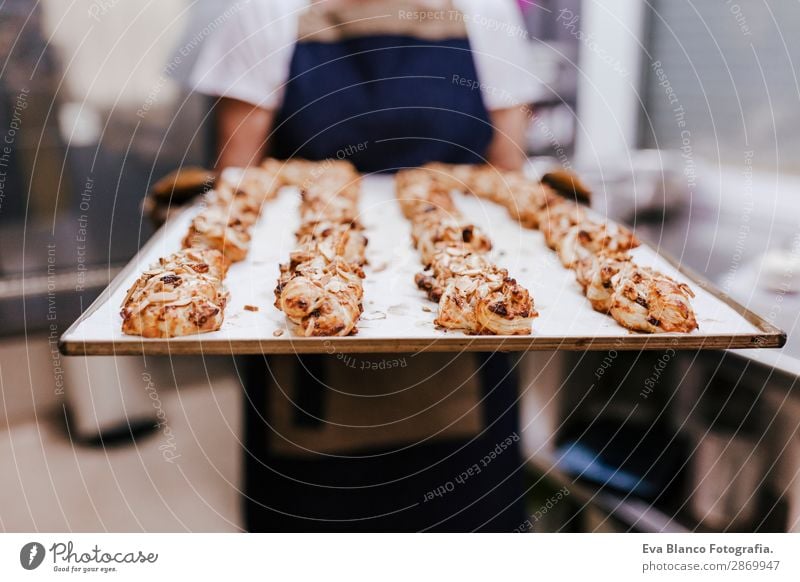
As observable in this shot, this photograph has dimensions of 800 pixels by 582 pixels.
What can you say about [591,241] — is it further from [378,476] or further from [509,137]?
[378,476]

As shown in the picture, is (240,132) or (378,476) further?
(240,132)

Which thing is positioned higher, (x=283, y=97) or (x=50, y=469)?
(x=283, y=97)

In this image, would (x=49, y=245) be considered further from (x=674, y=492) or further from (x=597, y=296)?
(x=674, y=492)

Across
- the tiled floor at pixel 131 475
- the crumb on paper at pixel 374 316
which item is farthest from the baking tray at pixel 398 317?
the tiled floor at pixel 131 475

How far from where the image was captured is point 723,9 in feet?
2.77

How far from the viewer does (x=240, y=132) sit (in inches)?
44.6

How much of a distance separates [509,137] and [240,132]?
19.0 inches

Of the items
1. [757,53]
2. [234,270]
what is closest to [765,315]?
[757,53]

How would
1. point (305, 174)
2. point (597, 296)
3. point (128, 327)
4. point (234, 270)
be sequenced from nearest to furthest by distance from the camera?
point (128, 327) < point (597, 296) < point (234, 270) < point (305, 174)

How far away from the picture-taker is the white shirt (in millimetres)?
860

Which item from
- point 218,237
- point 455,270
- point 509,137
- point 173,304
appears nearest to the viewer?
point 173,304
